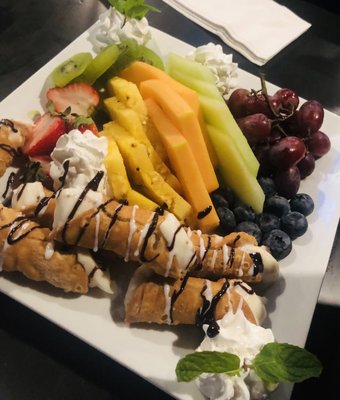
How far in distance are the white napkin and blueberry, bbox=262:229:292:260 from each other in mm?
1059

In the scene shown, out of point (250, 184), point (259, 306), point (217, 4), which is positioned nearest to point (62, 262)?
point (259, 306)

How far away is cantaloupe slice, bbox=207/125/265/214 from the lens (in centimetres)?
165

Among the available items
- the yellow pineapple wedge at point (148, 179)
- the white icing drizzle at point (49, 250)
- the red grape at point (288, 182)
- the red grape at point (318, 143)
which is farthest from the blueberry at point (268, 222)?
the white icing drizzle at point (49, 250)

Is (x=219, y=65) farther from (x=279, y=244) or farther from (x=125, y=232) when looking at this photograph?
(x=125, y=232)

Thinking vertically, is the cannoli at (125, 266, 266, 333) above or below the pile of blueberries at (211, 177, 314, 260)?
below

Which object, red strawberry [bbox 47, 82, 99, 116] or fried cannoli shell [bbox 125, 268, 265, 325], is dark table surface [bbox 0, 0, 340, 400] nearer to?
fried cannoli shell [bbox 125, 268, 265, 325]

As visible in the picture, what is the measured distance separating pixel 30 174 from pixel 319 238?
866 mm

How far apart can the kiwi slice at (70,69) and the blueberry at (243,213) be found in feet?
2.23

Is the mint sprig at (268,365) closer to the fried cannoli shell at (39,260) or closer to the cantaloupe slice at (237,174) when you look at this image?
the fried cannoli shell at (39,260)

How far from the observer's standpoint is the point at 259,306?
4.60 ft

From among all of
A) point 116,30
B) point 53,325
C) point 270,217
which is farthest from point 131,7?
point 53,325

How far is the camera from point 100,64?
1780 mm

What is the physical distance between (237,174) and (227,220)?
0.16 meters

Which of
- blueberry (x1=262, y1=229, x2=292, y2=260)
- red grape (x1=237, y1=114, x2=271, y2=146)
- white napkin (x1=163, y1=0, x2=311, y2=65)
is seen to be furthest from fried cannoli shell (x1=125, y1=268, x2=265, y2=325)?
white napkin (x1=163, y1=0, x2=311, y2=65)
